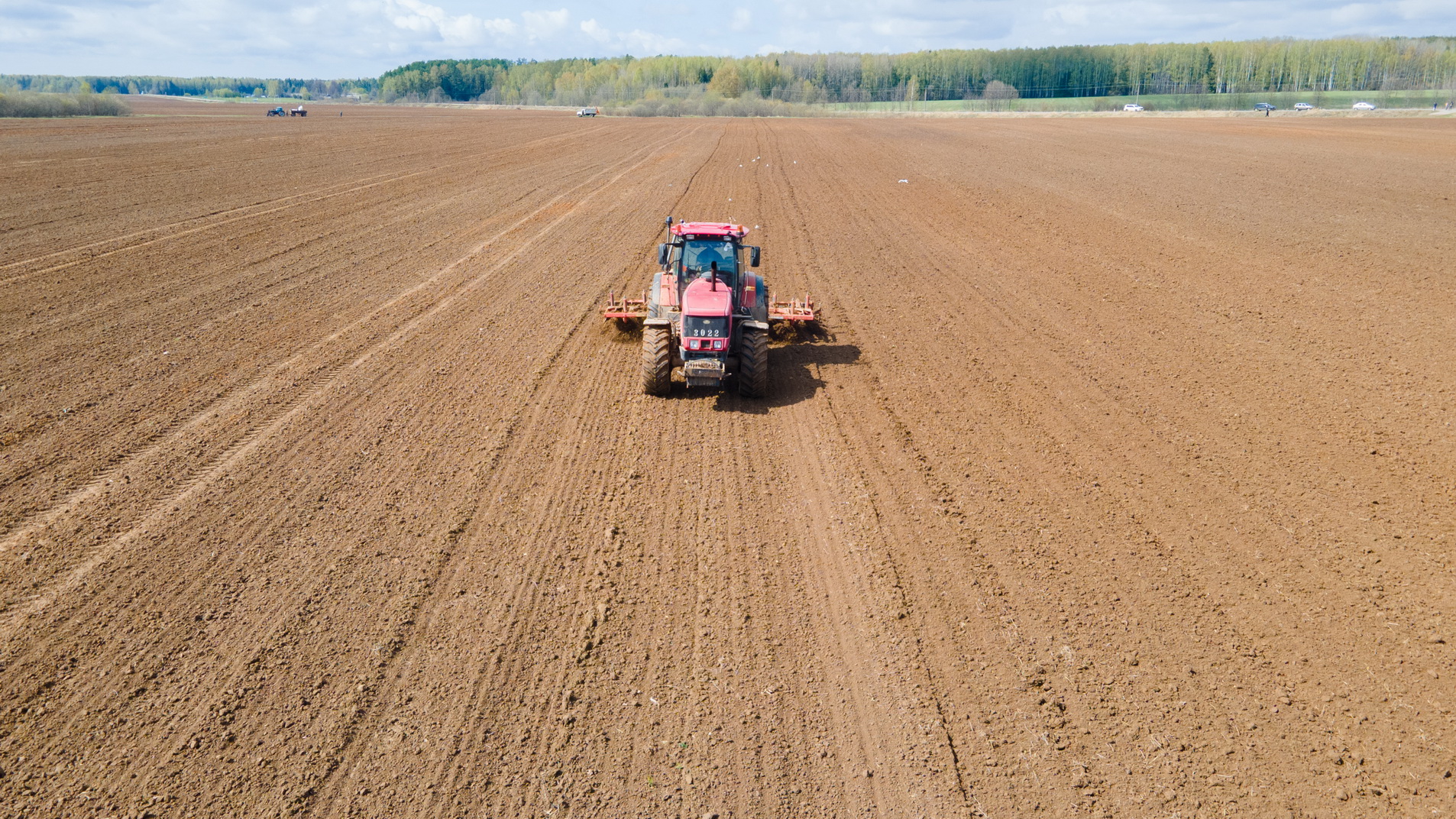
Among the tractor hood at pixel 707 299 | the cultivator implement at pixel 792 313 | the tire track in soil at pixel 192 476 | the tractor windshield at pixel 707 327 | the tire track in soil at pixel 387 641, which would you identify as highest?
the tractor hood at pixel 707 299

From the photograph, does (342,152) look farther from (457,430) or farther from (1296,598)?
(1296,598)

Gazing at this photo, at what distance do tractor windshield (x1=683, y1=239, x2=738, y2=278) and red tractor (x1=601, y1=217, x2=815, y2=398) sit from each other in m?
0.01

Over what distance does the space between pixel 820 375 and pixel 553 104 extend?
140750mm

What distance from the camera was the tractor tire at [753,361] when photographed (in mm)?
10156

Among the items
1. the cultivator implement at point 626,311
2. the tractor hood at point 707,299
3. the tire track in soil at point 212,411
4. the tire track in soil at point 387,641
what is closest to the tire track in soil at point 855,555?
the tractor hood at point 707,299

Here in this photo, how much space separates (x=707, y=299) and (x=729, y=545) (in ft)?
11.6

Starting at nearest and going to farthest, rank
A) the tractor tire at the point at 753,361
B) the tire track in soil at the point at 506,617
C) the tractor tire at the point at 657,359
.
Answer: the tire track in soil at the point at 506,617 < the tractor tire at the point at 753,361 < the tractor tire at the point at 657,359

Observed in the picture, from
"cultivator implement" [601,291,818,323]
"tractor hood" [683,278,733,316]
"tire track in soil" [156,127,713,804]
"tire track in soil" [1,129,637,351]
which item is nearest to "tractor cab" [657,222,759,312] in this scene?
"tractor hood" [683,278,733,316]

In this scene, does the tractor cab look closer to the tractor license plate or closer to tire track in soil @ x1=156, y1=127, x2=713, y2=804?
the tractor license plate

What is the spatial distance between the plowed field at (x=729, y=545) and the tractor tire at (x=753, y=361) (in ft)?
1.36

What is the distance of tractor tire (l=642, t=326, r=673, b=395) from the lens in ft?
33.7

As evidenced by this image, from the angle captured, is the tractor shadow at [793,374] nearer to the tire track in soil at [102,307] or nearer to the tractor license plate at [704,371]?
the tractor license plate at [704,371]

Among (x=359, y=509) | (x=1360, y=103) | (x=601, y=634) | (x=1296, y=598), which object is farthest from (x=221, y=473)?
(x=1360, y=103)

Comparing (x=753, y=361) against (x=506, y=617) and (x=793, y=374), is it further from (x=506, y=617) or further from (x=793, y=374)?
(x=506, y=617)
